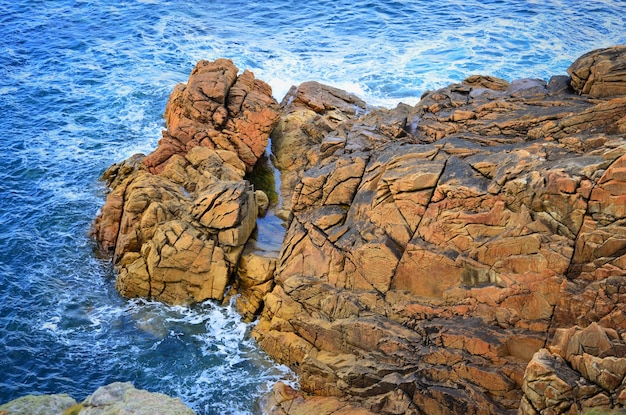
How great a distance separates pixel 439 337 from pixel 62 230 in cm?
2167

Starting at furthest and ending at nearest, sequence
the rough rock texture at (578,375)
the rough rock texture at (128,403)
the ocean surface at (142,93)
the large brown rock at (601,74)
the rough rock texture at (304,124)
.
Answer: the rough rock texture at (304,124), the ocean surface at (142,93), the large brown rock at (601,74), the rough rock texture at (128,403), the rough rock texture at (578,375)

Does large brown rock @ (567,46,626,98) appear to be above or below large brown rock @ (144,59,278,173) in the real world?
above

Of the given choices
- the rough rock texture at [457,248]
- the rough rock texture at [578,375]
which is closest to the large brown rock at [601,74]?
the rough rock texture at [457,248]

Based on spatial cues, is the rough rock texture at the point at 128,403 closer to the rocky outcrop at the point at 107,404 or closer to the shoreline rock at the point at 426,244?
the rocky outcrop at the point at 107,404

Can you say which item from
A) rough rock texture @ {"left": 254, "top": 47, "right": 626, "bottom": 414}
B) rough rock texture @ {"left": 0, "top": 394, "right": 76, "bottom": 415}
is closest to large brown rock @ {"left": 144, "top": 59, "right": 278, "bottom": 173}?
rough rock texture @ {"left": 254, "top": 47, "right": 626, "bottom": 414}

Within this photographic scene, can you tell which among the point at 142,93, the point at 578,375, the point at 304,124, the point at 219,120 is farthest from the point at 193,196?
the point at 578,375

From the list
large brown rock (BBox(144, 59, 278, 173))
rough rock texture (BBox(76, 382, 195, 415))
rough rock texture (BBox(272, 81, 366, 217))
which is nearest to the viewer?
rough rock texture (BBox(76, 382, 195, 415))

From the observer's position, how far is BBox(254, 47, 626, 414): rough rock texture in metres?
20.6

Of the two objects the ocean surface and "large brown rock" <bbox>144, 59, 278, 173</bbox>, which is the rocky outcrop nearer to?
the ocean surface

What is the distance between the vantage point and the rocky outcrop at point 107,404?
21.1 meters

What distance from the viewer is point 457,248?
22.8m

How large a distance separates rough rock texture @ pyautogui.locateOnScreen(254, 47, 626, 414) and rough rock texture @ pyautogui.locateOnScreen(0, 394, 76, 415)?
8.14m

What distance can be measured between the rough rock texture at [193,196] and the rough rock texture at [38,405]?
7202mm

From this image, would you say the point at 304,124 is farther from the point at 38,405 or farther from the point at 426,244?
the point at 38,405
